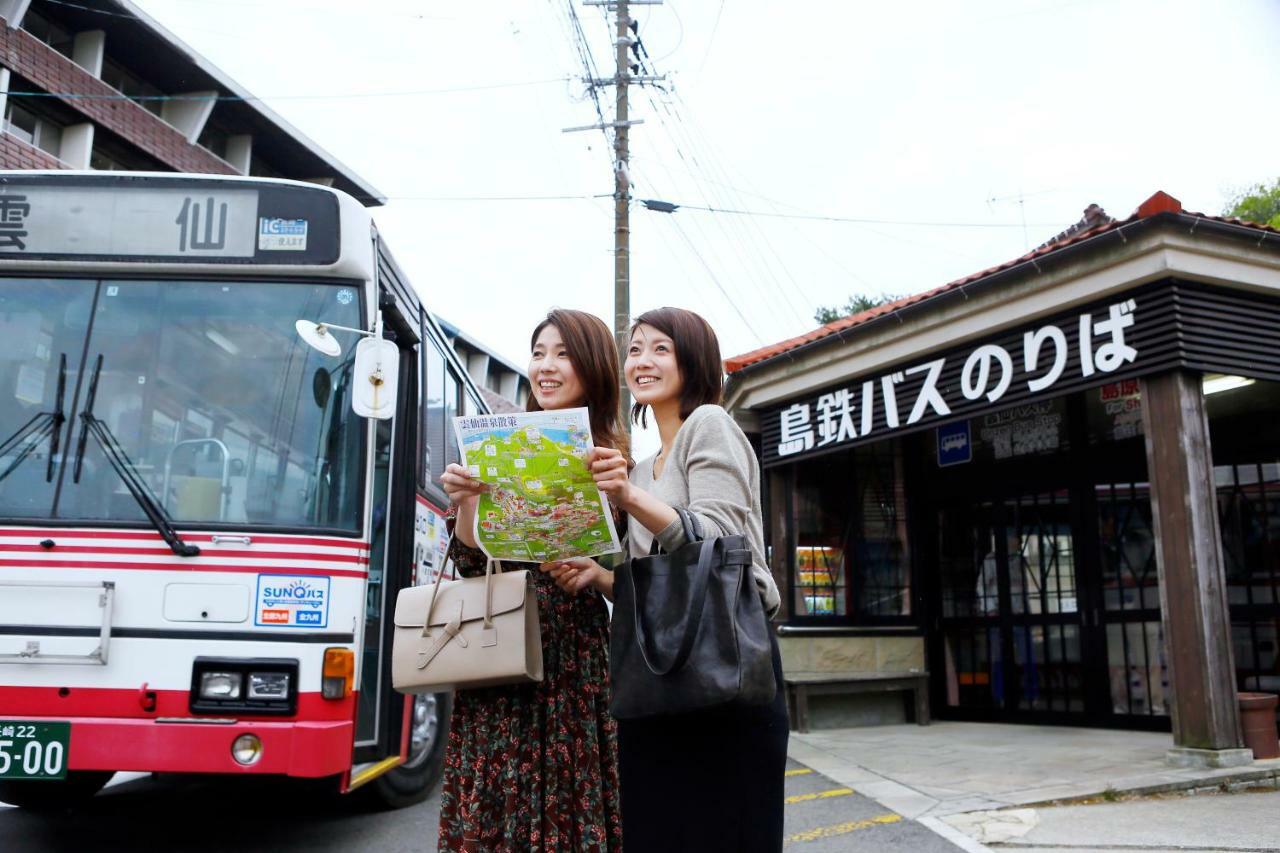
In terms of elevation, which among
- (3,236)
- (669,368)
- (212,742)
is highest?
(3,236)

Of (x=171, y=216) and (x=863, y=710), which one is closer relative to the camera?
(x=171, y=216)

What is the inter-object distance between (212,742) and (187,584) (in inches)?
25.1

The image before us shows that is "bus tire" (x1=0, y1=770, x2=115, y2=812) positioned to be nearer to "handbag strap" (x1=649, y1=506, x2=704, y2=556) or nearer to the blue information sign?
"handbag strap" (x1=649, y1=506, x2=704, y2=556)

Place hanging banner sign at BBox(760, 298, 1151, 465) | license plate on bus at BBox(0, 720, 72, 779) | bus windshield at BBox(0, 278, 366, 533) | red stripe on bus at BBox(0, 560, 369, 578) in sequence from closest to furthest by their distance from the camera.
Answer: license plate on bus at BBox(0, 720, 72, 779), red stripe on bus at BBox(0, 560, 369, 578), bus windshield at BBox(0, 278, 366, 533), hanging banner sign at BBox(760, 298, 1151, 465)

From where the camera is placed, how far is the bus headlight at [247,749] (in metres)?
4.01

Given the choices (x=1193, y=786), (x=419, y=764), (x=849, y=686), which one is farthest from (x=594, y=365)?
(x=849, y=686)

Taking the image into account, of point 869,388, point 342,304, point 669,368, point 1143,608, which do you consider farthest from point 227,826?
Answer: point 1143,608

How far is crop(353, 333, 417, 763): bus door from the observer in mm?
4727

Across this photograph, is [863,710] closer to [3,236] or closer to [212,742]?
[212,742]

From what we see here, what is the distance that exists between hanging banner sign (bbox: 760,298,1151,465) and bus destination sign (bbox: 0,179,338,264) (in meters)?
5.54

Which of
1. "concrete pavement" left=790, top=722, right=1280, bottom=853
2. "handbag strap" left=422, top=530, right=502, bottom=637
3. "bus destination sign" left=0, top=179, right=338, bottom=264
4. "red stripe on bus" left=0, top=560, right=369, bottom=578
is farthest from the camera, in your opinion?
"concrete pavement" left=790, top=722, right=1280, bottom=853

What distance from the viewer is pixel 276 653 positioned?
163 inches

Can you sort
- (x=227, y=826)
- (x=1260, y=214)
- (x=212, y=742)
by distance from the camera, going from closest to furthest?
(x=212, y=742) → (x=227, y=826) → (x=1260, y=214)

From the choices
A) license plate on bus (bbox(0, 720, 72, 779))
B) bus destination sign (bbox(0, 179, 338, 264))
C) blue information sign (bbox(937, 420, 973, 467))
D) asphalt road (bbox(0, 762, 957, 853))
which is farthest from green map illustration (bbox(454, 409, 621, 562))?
blue information sign (bbox(937, 420, 973, 467))
